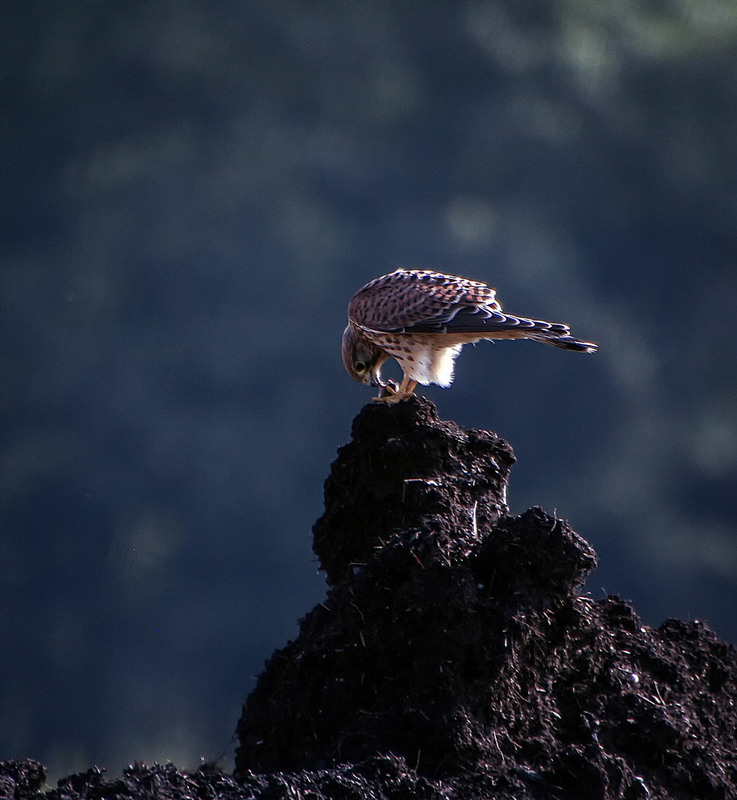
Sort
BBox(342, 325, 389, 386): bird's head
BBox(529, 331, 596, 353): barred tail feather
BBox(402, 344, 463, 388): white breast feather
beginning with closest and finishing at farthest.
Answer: BBox(529, 331, 596, 353): barred tail feather → BBox(402, 344, 463, 388): white breast feather → BBox(342, 325, 389, 386): bird's head

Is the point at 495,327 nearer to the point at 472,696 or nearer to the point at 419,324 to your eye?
the point at 419,324

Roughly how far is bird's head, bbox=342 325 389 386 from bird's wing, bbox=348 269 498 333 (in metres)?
0.13

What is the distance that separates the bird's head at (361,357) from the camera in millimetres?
4266

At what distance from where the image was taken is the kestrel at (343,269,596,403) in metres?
3.79

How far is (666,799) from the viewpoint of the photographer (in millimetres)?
2111

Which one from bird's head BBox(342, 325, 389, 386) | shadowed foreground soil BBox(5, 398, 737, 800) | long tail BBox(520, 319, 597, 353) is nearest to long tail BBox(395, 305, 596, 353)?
long tail BBox(520, 319, 597, 353)

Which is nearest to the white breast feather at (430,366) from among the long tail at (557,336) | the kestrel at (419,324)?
the kestrel at (419,324)

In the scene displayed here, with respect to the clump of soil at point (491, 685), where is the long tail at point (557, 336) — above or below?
above

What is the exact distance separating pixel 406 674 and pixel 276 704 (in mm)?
364

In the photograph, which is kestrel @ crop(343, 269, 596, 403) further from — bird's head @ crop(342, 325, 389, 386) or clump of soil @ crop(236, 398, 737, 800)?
clump of soil @ crop(236, 398, 737, 800)

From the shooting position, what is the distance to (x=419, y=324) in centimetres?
389

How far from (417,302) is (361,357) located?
45 cm

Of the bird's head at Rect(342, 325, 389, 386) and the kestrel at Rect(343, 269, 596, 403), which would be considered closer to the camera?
the kestrel at Rect(343, 269, 596, 403)

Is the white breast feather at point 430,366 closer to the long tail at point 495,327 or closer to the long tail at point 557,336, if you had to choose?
the long tail at point 495,327
